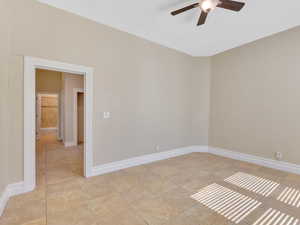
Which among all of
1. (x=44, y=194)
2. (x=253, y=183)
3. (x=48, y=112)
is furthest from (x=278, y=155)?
(x=48, y=112)

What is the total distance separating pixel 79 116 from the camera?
6.11m

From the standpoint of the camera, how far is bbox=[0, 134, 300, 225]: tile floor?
1872mm

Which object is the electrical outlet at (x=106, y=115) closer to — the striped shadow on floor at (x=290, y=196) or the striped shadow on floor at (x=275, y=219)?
the striped shadow on floor at (x=275, y=219)

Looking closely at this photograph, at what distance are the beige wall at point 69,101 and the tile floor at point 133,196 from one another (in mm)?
1924

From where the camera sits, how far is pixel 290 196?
2410 mm

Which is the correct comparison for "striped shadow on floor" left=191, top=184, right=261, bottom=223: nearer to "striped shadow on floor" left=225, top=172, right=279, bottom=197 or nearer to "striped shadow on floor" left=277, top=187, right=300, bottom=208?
"striped shadow on floor" left=225, top=172, right=279, bottom=197

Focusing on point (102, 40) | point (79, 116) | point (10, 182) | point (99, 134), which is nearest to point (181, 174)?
point (99, 134)

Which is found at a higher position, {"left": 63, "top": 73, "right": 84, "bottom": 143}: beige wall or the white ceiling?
the white ceiling

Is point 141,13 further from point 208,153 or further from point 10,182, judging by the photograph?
point 208,153

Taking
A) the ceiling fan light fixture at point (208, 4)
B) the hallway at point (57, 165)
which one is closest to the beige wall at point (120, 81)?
the hallway at point (57, 165)

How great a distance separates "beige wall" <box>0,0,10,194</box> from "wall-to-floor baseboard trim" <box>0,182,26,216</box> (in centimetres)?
9

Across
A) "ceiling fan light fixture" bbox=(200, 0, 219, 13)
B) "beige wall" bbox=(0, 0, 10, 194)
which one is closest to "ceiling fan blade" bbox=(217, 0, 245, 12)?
"ceiling fan light fixture" bbox=(200, 0, 219, 13)

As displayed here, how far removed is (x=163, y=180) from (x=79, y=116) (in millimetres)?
4596

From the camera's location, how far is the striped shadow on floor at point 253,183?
2586 mm
